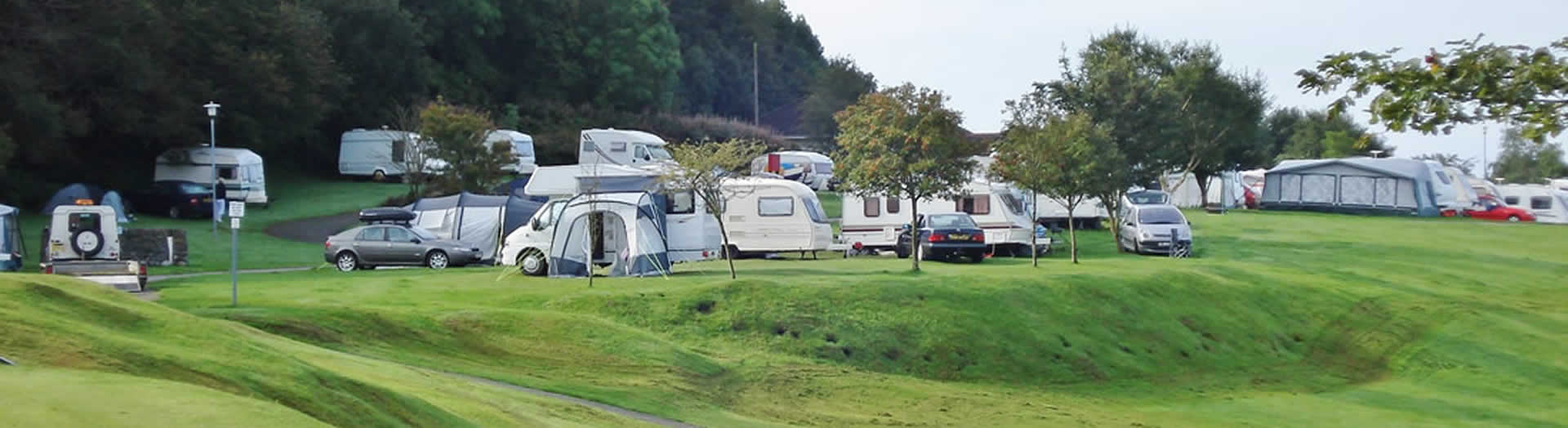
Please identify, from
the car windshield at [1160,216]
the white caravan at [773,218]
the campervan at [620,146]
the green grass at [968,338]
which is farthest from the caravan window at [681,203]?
the campervan at [620,146]

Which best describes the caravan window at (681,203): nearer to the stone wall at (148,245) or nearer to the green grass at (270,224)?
the green grass at (270,224)

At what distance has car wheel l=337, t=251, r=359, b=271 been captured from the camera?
34281 millimetres

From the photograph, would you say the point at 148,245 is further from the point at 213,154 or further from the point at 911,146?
the point at 911,146

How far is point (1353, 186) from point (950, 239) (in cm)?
3382

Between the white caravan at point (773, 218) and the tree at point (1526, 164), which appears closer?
the white caravan at point (773, 218)

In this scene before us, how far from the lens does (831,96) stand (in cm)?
9356

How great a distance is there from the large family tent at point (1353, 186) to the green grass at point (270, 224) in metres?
37.4

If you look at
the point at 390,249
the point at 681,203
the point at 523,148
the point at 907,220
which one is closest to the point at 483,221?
the point at 390,249

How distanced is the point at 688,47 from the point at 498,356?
8749 centimetres

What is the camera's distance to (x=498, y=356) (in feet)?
69.1

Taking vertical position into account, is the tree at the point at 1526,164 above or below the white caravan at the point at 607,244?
above

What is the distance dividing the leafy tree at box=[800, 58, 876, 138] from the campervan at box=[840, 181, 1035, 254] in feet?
165

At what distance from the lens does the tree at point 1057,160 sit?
3709 cm

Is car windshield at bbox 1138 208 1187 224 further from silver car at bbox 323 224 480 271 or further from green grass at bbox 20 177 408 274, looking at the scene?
green grass at bbox 20 177 408 274
